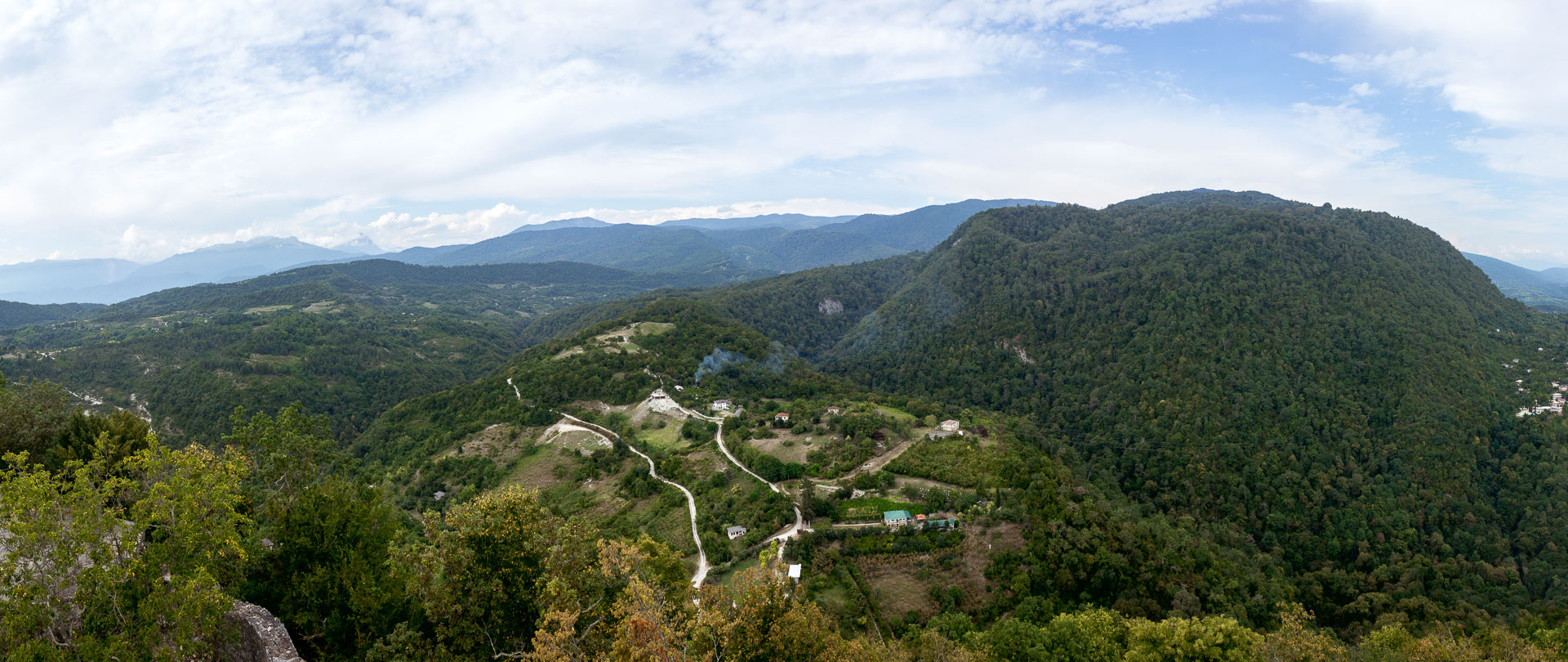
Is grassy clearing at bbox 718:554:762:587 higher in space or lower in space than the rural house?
lower

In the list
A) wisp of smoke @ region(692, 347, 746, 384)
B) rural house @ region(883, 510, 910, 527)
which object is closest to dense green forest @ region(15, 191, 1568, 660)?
wisp of smoke @ region(692, 347, 746, 384)

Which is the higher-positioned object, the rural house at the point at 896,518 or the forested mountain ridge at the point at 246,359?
the forested mountain ridge at the point at 246,359

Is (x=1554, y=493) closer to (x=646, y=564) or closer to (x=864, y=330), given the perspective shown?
(x=646, y=564)

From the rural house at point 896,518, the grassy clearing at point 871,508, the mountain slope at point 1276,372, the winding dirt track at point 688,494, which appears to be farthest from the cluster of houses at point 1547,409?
the winding dirt track at point 688,494

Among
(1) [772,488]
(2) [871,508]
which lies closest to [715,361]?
(1) [772,488]

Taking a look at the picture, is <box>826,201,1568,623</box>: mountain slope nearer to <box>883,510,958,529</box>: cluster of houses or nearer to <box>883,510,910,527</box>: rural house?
<box>883,510,958,529</box>: cluster of houses

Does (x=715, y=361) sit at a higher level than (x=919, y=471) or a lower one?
higher

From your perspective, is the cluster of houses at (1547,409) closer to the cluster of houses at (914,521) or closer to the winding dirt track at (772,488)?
the cluster of houses at (914,521)

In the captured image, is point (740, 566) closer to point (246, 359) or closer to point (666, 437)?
point (666, 437)
